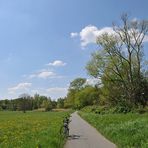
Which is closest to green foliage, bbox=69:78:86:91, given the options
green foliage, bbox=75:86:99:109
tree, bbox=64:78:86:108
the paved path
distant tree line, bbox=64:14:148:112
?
tree, bbox=64:78:86:108

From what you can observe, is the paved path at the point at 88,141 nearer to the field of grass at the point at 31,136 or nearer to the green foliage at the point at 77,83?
the field of grass at the point at 31,136

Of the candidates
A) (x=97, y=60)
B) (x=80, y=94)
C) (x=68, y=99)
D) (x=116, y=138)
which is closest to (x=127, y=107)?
(x=97, y=60)

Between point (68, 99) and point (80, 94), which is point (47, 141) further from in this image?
point (68, 99)

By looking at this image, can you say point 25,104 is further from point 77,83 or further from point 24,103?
point 77,83

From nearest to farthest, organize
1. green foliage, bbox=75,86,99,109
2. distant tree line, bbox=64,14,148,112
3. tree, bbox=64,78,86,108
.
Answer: distant tree line, bbox=64,14,148,112, green foliage, bbox=75,86,99,109, tree, bbox=64,78,86,108

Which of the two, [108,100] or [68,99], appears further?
[68,99]

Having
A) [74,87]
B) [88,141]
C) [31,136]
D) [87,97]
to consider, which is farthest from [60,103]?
[88,141]

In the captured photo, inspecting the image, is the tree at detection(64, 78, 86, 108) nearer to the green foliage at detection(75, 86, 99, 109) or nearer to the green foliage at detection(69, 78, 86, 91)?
the green foliage at detection(69, 78, 86, 91)

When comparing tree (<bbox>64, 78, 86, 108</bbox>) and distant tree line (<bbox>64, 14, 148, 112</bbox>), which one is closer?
distant tree line (<bbox>64, 14, 148, 112</bbox>)

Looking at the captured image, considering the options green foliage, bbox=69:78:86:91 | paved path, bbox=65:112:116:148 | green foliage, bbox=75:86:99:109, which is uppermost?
green foliage, bbox=69:78:86:91

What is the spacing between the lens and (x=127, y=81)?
2301 inches

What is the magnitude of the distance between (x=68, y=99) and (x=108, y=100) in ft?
235

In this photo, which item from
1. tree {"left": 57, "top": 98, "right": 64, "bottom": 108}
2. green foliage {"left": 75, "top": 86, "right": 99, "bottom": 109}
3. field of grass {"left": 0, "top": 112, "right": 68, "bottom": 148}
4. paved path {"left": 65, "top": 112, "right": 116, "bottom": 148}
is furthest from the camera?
tree {"left": 57, "top": 98, "right": 64, "bottom": 108}

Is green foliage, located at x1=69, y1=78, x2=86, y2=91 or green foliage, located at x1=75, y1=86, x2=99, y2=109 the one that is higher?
green foliage, located at x1=69, y1=78, x2=86, y2=91
